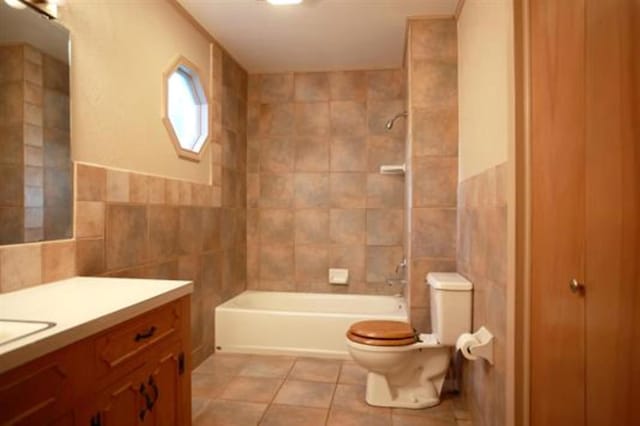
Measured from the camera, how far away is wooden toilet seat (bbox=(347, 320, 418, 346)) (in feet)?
6.95

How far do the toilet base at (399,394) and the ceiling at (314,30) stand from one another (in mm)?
2276

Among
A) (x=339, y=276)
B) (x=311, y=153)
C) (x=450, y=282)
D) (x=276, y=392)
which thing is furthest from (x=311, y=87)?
(x=276, y=392)

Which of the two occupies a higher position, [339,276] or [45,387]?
[45,387]

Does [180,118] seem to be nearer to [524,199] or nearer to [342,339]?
[342,339]

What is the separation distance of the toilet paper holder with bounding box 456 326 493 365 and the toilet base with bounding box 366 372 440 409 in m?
0.61

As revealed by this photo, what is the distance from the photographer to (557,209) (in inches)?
44.8

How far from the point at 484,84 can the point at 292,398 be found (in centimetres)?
202

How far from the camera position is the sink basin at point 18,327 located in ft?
3.09

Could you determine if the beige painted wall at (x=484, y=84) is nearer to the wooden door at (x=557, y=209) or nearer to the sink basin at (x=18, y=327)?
the wooden door at (x=557, y=209)

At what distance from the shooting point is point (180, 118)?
8.54 feet

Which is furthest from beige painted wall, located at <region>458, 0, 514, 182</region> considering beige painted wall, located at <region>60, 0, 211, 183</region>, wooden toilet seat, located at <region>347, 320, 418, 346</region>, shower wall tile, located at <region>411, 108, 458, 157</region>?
beige painted wall, located at <region>60, 0, 211, 183</region>

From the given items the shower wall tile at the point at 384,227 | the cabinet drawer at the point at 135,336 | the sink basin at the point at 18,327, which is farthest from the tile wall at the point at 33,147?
the shower wall tile at the point at 384,227

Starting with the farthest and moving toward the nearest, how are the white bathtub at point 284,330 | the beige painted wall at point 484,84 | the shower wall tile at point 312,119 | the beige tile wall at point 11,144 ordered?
the shower wall tile at point 312,119 < the white bathtub at point 284,330 < the beige painted wall at point 484,84 < the beige tile wall at point 11,144

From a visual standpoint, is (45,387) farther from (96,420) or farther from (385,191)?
(385,191)
